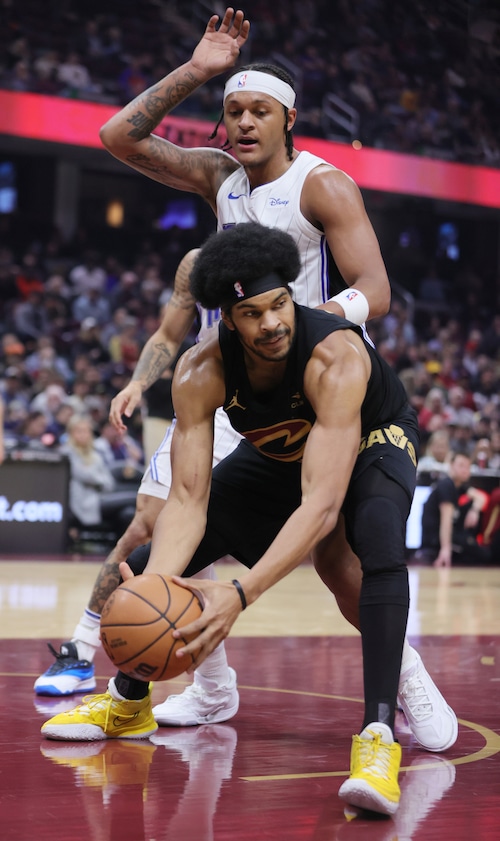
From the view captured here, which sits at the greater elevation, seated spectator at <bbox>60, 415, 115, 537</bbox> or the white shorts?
the white shorts

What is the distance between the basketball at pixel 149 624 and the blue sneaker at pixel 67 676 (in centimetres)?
149

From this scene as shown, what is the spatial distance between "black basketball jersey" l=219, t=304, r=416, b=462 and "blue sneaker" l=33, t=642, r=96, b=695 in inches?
54.8

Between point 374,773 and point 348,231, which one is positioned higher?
point 348,231

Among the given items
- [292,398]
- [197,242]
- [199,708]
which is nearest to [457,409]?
[197,242]

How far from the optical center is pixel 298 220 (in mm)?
4039

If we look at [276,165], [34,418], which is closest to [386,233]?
[34,418]

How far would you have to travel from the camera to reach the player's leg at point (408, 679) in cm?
353

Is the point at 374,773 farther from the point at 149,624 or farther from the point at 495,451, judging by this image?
the point at 495,451

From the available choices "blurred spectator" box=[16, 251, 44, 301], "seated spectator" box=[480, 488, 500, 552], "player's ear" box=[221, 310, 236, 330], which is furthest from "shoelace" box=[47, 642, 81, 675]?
"blurred spectator" box=[16, 251, 44, 301]

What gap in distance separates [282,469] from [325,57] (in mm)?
19442

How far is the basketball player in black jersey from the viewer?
9.67 feet

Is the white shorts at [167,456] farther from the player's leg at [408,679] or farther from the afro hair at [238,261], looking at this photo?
the afro hair at [238,261]

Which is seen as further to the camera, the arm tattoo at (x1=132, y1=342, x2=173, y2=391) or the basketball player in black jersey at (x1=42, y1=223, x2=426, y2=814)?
the arm tattoo at (x1=132, y1=342, x2=173, y2=391)

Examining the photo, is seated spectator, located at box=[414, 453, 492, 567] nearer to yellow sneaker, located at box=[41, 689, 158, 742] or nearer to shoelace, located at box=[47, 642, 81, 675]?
shoelace, located at box=[47, 642, 81, 675]
